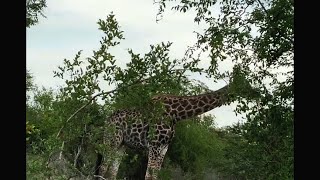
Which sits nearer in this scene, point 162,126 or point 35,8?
point 35,8

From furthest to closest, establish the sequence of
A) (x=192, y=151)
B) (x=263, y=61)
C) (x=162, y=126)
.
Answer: (x=192, y=151) → (x=162, y=126) → (x=263, y=61)

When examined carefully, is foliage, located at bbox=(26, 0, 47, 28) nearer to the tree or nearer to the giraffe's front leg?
the tree

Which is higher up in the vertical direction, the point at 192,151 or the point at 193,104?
the point at 193,104

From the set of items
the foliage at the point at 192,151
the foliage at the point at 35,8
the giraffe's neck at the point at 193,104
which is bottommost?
the foliage at the point at 192,151

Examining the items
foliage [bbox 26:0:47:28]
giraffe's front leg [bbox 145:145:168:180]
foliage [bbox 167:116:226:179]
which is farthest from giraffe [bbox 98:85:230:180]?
foliage [bbox 26:0:47:28]

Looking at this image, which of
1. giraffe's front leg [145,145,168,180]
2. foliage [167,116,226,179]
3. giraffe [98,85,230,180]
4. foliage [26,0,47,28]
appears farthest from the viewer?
foliage [167,116,226,179]

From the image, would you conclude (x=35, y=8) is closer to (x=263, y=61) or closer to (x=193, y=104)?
(x=263, y=61)

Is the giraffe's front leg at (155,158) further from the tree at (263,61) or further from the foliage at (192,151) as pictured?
the tree at (263,61)

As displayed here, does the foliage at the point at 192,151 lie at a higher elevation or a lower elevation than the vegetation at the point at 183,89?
lower

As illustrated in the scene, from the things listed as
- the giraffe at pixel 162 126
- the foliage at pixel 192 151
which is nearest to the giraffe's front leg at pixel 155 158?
the giraffe at pixel 162 126

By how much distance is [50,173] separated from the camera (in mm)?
3105

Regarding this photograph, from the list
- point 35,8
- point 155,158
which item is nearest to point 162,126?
point 155,158
